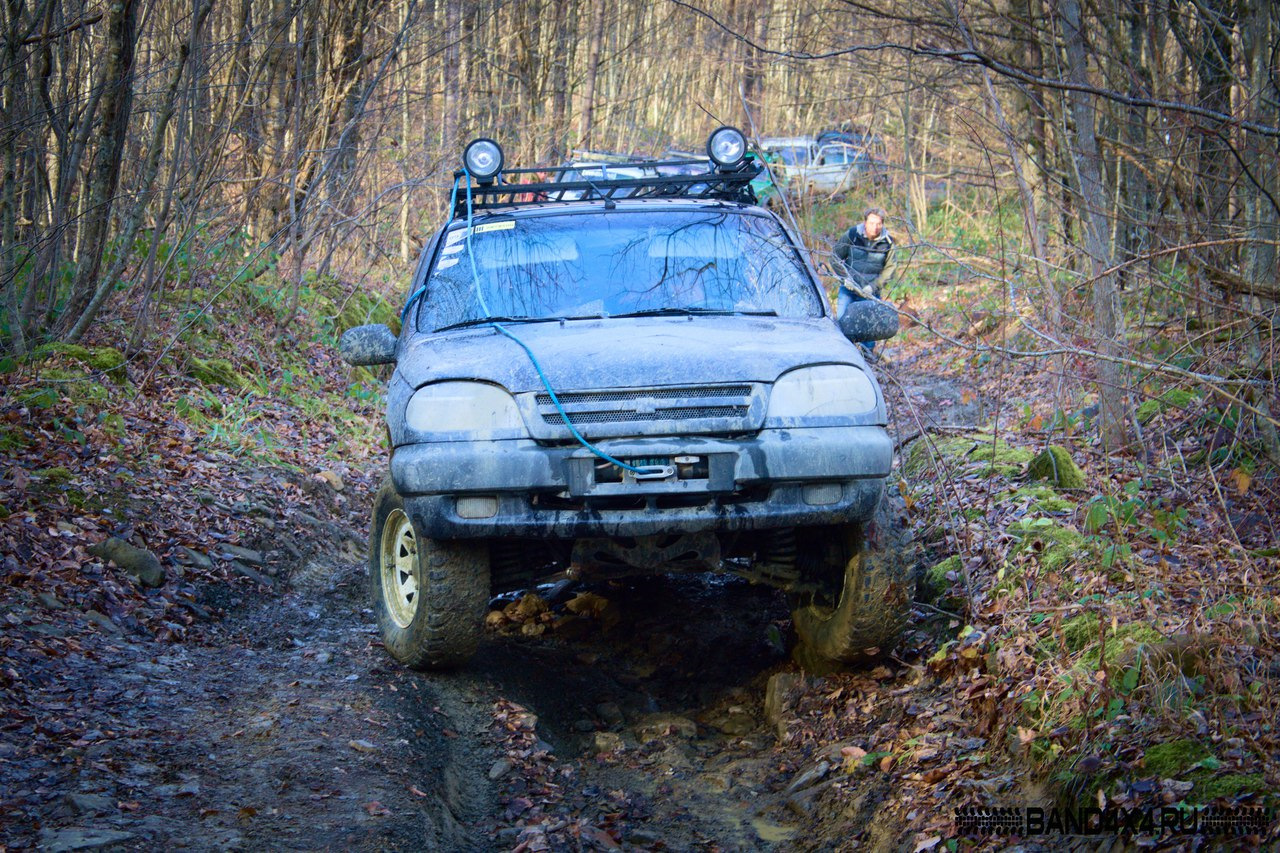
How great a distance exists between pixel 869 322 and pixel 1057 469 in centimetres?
211

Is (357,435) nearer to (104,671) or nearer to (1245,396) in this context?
(104,671)

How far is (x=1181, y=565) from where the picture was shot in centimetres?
463

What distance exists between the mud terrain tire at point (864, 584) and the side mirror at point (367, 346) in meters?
2.08

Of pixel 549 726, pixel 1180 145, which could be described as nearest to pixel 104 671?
pixel 549 726

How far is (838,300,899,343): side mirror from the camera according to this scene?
469 cm

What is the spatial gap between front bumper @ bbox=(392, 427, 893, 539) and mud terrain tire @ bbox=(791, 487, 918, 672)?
1.21 feet

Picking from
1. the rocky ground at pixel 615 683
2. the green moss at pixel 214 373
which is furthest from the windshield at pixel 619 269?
the green moss at pixel 214 373

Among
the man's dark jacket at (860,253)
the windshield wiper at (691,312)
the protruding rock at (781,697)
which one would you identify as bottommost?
the protruding rock at (781,697)

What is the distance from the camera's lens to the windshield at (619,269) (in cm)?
485

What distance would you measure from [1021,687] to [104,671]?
11.9 feet

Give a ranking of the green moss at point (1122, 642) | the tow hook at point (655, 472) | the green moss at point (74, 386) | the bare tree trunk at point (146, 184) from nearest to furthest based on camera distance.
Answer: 1. the green moss at point (1122, 642)
2. the tow hook at point (655, 472)
3. the green moss at point (74, 386)
4. the bare tree trunk at point (146, 184)

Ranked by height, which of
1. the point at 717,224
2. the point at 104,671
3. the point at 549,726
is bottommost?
the point at 549,726

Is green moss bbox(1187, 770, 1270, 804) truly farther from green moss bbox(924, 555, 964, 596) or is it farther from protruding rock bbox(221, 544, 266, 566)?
protruding rock bbox(221, 544, 266, 566)

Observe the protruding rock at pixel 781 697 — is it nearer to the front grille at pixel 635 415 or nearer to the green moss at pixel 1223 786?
the front grille at pixel 635 415
